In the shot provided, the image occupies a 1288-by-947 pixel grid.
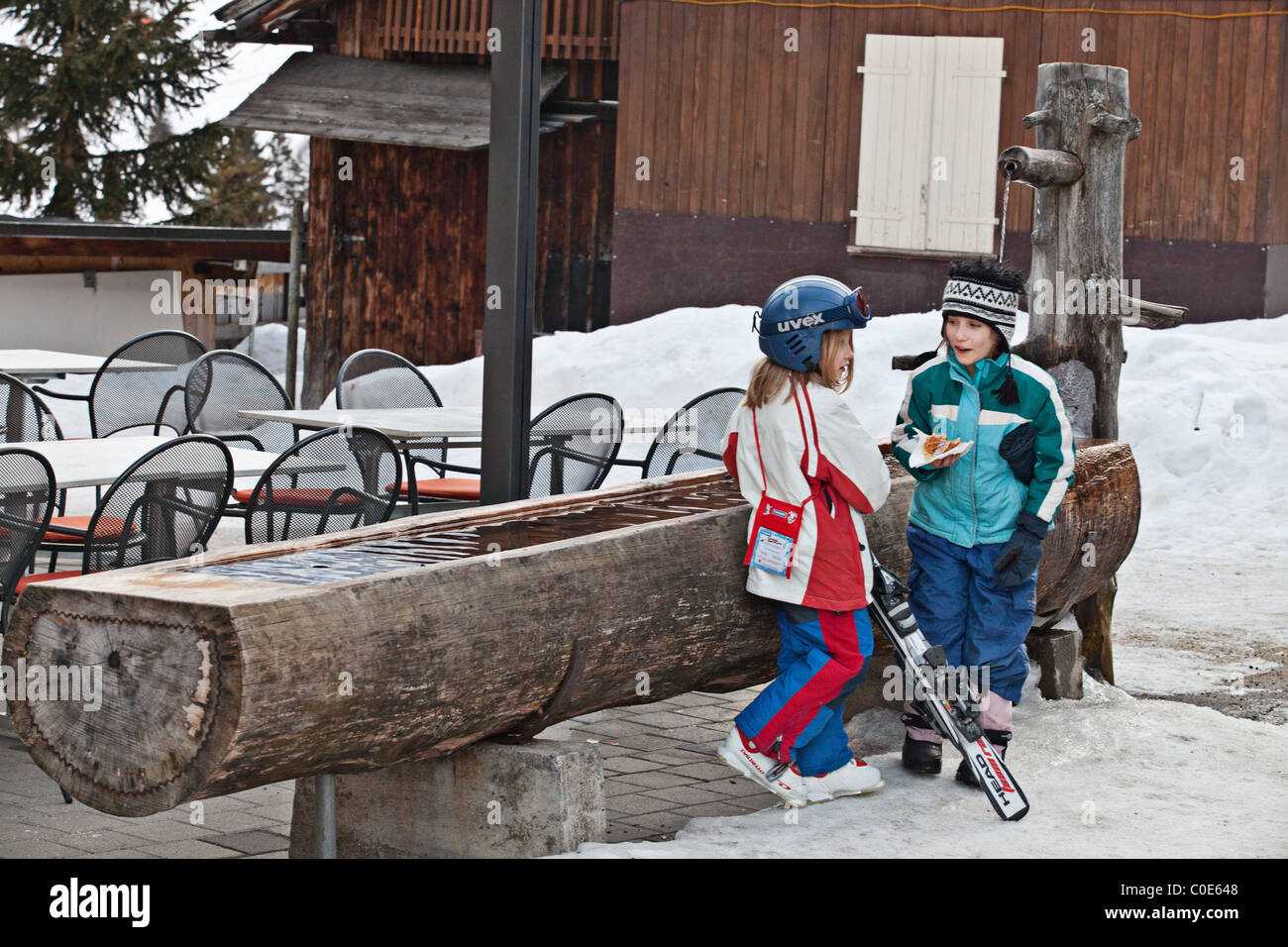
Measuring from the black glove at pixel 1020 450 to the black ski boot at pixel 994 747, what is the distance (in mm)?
751

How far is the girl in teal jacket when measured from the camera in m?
4.49

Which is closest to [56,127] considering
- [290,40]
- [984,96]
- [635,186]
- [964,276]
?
[290,40]

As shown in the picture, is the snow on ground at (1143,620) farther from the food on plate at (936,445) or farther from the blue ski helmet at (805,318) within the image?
the blue ski helmet at (805,318)

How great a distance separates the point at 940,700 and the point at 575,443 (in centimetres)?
273

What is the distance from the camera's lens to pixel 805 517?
420 centimetres

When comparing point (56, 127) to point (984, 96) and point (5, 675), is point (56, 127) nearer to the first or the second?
point (984, 96)

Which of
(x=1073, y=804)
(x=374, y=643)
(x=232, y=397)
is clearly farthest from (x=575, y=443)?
(x=374, y=643)

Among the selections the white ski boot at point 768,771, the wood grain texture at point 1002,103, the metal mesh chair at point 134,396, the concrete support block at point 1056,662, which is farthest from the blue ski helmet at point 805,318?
the wood grain texture at point 1002,103

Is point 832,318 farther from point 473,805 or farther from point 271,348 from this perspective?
point 271,348

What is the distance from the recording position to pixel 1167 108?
12.7m

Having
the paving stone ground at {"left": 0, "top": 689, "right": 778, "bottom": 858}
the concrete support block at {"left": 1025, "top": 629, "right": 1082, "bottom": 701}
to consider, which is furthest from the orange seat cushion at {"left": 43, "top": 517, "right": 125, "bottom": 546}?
the concrete support block at {"left": 1025, "top": 629, "right": 1082, "bottom": 701}

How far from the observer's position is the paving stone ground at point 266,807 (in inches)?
160

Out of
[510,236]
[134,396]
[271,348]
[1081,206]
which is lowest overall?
[271,348]

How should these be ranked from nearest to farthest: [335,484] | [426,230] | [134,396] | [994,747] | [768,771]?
[768,771] → [994,747] → [335,484] → [134,396] → [426,230]
